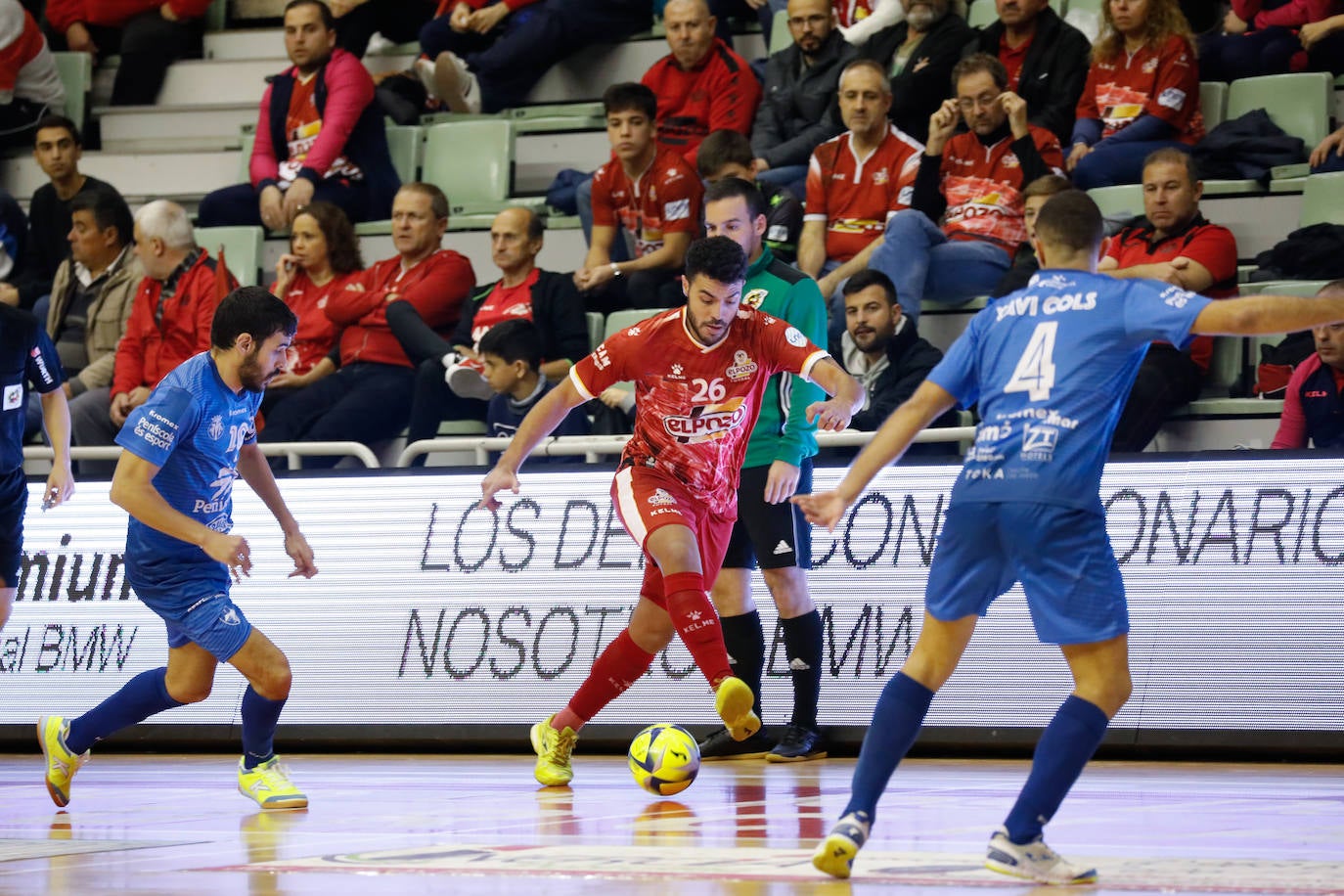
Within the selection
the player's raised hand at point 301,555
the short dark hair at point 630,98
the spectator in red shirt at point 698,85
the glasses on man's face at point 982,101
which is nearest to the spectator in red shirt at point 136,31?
the spectator in red shirt at point 698,85

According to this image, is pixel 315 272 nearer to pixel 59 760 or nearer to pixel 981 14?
pixel 981 14

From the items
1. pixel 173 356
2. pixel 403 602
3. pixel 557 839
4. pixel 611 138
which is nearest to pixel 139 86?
pixel 173 356

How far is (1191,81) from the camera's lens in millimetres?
9938

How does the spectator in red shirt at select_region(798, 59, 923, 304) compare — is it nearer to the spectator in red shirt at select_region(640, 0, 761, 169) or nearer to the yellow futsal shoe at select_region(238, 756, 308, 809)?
the spectator in red shirt at select_region(640, 0, 761, 169)

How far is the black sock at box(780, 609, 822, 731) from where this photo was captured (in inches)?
295

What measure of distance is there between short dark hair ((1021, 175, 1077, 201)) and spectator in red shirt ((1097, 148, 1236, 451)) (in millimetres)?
421

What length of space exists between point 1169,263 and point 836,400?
11.3 feet

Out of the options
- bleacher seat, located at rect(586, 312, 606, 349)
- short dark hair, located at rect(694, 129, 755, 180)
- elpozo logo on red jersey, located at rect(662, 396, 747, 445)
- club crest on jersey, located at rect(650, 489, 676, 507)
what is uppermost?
short dark hair, located at rect(694, 129, 755, 180)

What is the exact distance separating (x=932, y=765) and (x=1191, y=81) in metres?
4.70

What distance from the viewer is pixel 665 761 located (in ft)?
19.5

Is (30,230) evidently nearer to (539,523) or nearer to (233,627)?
(539,523)

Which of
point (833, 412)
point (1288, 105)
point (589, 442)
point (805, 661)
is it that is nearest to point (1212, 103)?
point (1288, 105)

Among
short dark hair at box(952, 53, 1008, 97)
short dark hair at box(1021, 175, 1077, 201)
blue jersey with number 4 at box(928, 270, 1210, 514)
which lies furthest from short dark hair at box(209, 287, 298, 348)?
short dark hair at box(952, 53, 1008, 97)

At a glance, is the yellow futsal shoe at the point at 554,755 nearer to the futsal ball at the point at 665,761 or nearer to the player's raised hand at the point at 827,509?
the futsal ball at the point at 665,761
